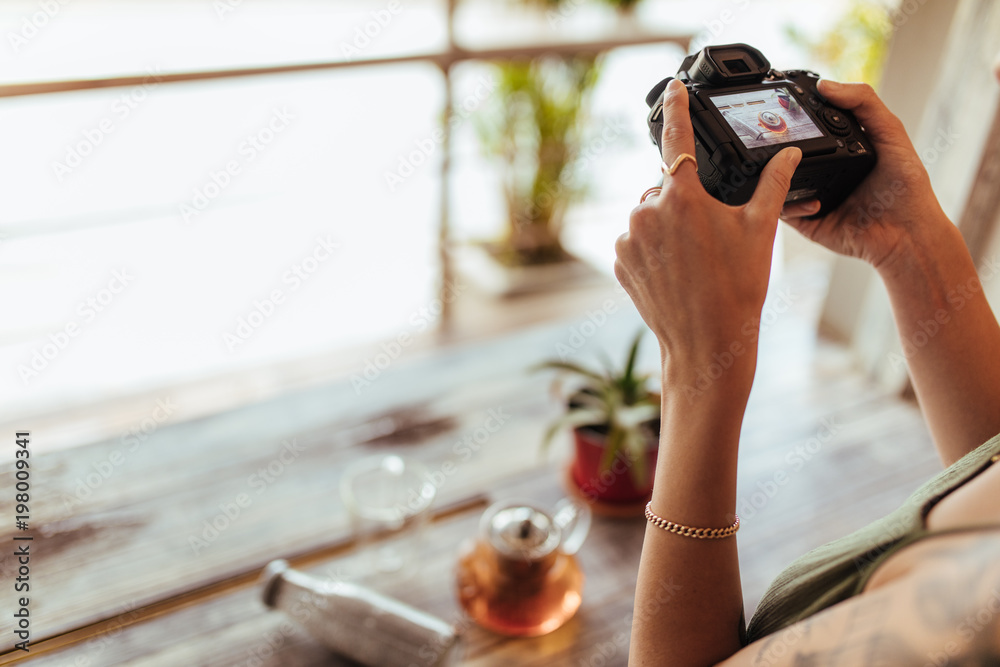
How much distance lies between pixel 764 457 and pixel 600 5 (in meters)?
1.85

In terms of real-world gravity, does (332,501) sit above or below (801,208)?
below

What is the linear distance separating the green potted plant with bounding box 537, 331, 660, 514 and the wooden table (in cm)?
5

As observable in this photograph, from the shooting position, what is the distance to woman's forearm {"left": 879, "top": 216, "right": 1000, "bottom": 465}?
69cm

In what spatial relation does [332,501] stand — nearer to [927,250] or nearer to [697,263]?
[697,263]

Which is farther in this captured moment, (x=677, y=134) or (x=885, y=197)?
(x=885, y=197)

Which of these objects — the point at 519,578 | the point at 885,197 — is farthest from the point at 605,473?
the point at 885,197

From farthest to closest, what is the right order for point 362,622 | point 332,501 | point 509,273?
point 509,273
point 332,501
point 362,622

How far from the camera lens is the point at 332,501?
102cm

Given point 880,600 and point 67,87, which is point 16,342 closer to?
point 67,87

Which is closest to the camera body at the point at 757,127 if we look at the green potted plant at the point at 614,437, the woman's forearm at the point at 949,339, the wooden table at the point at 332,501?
the woman's forearm at the point at 949,339

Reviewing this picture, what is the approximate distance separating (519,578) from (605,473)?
199mm

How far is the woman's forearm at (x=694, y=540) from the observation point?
56 centimetres

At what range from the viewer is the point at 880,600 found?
0.44 metres

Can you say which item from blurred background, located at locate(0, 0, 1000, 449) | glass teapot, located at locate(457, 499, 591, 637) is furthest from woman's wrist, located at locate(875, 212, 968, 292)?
blurred background, located at locate(0, 0, 1000, 449)
